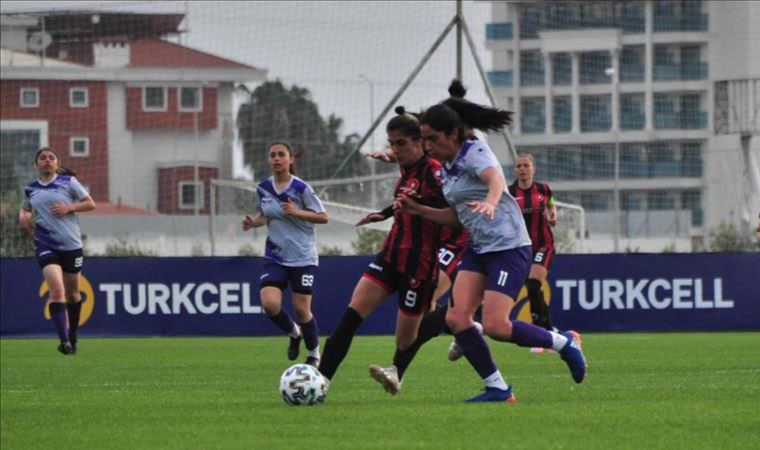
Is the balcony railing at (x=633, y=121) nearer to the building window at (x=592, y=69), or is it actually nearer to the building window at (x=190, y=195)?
the building window at (x=592, y=69)

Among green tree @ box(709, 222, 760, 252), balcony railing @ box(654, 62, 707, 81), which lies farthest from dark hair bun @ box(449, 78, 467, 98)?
balcony railing @ box(654, 62, 707, 81)

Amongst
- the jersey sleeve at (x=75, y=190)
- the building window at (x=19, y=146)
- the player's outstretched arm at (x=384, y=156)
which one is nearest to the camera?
the player's outstretched arm at (x=384, y=156)

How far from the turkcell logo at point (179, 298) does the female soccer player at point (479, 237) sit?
14.2m

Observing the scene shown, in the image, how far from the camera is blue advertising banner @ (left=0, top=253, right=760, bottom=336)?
78.8 ft

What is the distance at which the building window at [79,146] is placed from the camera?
42062mm

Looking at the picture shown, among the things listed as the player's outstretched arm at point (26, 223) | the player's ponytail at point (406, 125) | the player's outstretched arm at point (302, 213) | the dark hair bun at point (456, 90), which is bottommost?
the player's outstretched arm at point (26, 223)

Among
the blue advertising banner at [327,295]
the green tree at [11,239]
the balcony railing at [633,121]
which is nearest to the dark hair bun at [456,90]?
the blue advertising banner at [327,295]

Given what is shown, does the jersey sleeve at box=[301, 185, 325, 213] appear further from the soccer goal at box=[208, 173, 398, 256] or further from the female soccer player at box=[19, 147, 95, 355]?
the soccer goal at box=[208, 173, 398, 256]

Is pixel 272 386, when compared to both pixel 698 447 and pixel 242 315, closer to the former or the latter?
pixel 698 447

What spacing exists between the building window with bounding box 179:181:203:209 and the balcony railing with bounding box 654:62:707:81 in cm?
3784

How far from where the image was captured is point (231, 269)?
24.3m

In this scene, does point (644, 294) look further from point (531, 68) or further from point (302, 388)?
point (531, 68)

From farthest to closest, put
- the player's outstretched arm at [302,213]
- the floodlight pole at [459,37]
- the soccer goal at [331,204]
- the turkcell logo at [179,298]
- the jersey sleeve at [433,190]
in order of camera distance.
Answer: the soccer goal at [331,204] → the floodlight pole at [459,37] → the turkcell logo at [179,298] → the player's outstretched arm at [302,213] → the jersey sleeve at [433,190]

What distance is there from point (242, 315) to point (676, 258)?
6.88 m
